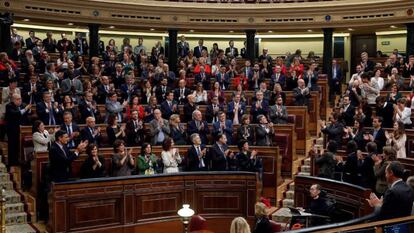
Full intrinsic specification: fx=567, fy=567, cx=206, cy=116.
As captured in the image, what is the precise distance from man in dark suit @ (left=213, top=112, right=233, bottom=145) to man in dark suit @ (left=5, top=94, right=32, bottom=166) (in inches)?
116

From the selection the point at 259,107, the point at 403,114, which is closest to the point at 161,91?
the point at 259,107

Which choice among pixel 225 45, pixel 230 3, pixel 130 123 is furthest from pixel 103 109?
pixel 225 45

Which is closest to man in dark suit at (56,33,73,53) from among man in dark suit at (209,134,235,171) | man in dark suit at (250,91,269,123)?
man in dark suit at (250,91,269,123)

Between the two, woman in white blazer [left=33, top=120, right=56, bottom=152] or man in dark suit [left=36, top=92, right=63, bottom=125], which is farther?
man in dark suit [left=36, top=92, right=63, bottom=125]

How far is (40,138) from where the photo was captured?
7.69 m

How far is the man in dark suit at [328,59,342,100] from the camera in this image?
13297 mm

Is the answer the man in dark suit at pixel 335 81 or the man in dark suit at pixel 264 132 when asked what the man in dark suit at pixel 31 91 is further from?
the man in dark suit at pixel 335 81

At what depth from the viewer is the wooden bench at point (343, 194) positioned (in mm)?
6410

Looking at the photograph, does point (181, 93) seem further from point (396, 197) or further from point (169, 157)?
point (396, 197)

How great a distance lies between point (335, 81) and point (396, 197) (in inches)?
359

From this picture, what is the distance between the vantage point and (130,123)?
340 inches

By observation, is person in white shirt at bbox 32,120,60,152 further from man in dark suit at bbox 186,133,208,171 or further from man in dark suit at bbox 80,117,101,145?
man in dark suit at bbox 186,133,208,171

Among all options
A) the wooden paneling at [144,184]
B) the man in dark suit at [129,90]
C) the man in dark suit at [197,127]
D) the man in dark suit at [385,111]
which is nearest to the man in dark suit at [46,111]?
the wooden paneling at [144,184]

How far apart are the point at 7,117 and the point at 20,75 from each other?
102 inches
